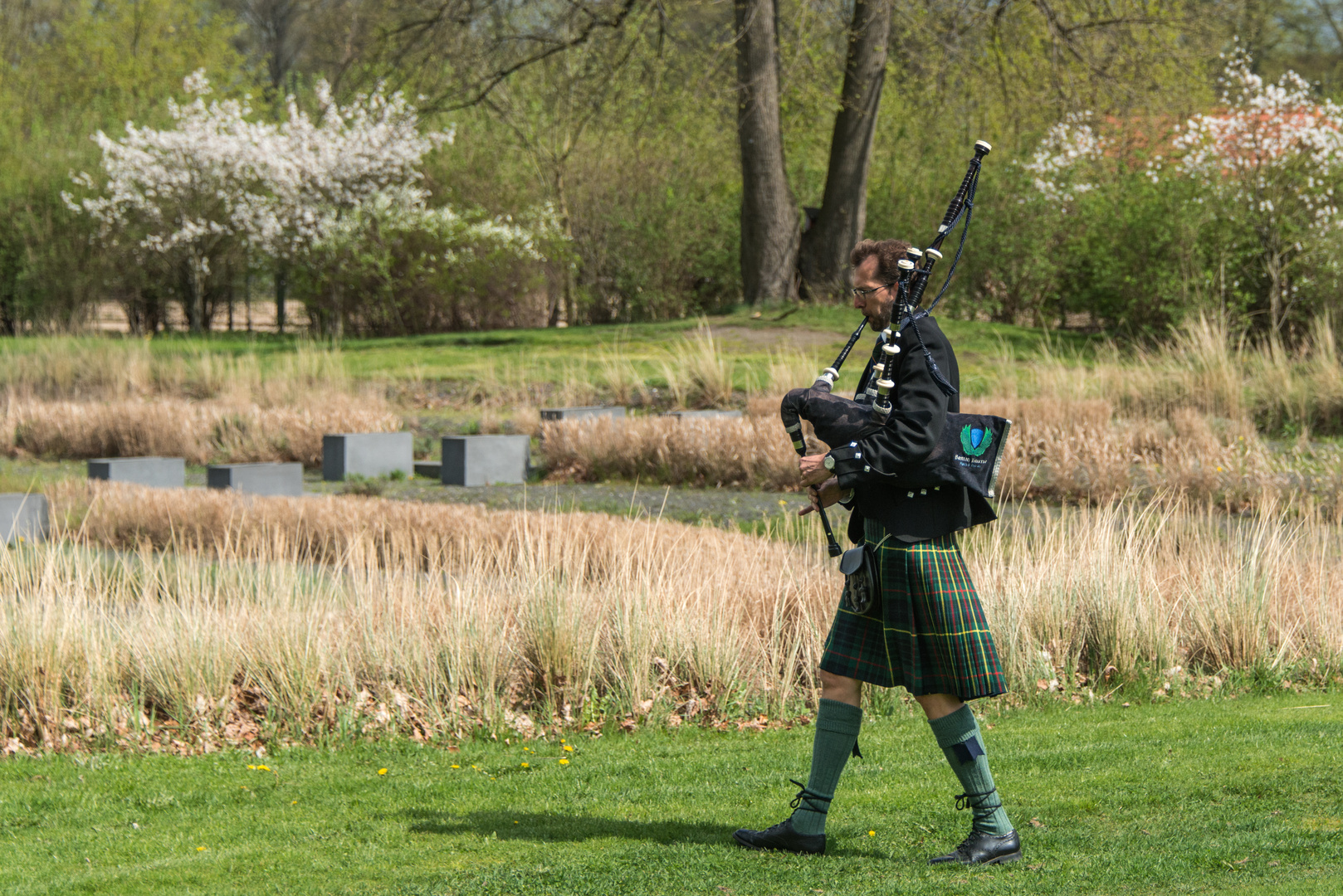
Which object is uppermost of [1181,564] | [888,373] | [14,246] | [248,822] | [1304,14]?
[1304,14]

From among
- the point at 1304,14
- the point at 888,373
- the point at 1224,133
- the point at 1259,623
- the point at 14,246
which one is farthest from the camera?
the point at 1304,14

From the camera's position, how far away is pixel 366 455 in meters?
12.6

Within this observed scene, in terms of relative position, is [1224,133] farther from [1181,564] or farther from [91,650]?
[91,650]

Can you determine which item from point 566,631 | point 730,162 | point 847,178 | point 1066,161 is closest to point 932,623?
point 566,631

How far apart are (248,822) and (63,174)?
27.2m

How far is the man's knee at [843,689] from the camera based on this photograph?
3912 millimetres

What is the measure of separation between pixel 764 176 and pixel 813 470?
1611 cm

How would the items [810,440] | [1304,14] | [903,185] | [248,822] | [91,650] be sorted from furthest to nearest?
[1304,14] < [903,185] < [810,440] < [91,650] < [248,822]

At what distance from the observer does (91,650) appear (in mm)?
5816

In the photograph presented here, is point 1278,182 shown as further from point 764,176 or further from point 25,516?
point 25,516

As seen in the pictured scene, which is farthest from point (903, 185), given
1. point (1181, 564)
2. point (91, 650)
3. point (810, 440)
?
point (91, 650)

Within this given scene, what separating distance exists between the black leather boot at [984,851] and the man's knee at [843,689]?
1.63 feet

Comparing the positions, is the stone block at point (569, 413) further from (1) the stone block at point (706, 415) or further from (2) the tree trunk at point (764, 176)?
(2) the tree trunk at point (764, 176)

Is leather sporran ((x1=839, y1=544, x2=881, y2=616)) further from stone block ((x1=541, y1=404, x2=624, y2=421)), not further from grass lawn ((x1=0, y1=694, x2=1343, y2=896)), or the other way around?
stone block ((x1=541, y1=404, x2=624, y2=421))
